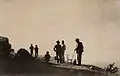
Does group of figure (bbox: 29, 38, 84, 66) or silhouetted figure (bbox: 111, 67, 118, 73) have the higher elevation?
group of figure (bbox: 29, 38, 84, 66)

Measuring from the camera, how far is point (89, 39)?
2598mm

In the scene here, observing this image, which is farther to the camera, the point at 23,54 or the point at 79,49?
the point at 79,49

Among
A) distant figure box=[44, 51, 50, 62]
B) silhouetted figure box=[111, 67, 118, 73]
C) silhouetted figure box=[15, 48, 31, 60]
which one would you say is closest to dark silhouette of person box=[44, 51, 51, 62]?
distant figure box=[44, 51, 50, 62]

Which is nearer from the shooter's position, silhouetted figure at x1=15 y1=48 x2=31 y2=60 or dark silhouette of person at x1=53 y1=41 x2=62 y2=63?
silhouetted figure at x1=15 y1=48 x2=31 y2=60

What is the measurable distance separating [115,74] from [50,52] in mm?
519

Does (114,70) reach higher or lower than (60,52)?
lower

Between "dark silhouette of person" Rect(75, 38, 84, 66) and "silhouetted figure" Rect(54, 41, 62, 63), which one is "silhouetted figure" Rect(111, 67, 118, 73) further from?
"silhouetted figure" Rect(54, 41, 62, 63)

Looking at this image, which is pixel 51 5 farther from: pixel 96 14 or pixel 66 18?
pixel 96 14

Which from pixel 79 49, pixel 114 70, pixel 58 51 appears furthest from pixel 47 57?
pixel 114 70

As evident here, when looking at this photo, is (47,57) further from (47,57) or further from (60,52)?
(60,52)

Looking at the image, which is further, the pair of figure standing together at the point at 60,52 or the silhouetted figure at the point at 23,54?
the pair of figure standing together at the point at 60,52

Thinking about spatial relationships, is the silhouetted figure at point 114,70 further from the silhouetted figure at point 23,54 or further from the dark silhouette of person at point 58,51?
the silhouetted figure at point 23,54

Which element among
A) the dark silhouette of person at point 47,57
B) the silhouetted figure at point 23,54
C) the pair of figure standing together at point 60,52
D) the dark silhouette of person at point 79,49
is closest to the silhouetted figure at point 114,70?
the dark silhouette of person at point 79,49

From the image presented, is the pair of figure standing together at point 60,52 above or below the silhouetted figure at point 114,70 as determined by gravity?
above
